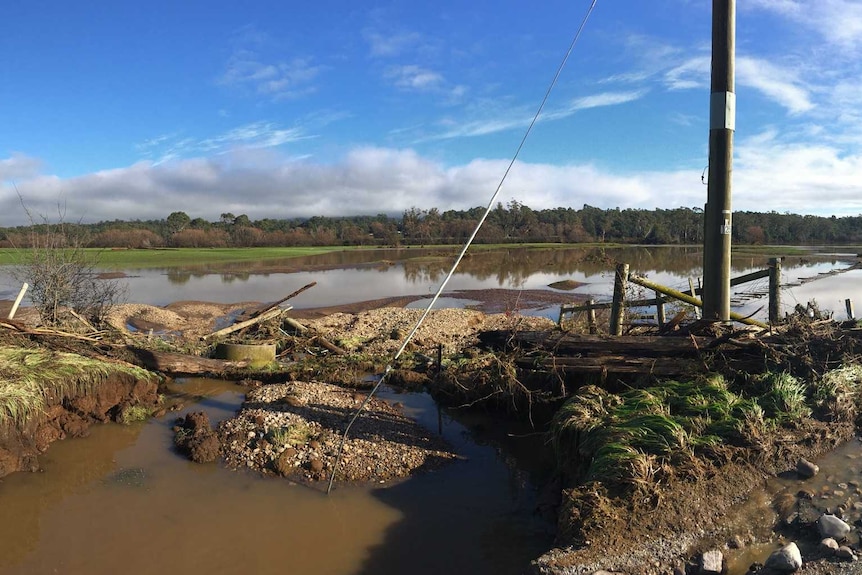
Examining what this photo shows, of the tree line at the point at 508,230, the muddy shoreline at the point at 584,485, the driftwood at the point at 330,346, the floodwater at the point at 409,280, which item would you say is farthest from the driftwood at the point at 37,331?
the tree line at the point at 508,230

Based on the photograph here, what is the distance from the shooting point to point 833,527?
383cm

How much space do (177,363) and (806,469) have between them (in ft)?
36.7

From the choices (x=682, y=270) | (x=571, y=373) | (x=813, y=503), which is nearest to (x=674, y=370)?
(x=571, y=373)

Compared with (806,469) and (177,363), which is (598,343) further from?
(177,363)

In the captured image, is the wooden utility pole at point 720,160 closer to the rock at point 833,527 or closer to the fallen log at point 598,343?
the fallen log at point 598,343

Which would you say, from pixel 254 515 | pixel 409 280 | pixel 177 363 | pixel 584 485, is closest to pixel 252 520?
pixel 254 515

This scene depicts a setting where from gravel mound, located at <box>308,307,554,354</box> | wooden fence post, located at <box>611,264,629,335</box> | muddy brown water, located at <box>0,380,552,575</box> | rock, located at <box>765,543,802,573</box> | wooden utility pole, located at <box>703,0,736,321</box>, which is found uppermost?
wooden utility pole, located at <box>703,0,736,321</box>

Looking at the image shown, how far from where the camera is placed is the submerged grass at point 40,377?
7609 mm

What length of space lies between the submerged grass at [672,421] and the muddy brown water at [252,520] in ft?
3.84

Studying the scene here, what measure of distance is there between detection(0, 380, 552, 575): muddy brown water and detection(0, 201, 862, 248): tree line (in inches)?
3217

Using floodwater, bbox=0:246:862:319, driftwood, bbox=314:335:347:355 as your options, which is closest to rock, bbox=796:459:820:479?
driftwood, bbox=314:335:347:355

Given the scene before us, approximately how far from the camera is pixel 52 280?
13961mm

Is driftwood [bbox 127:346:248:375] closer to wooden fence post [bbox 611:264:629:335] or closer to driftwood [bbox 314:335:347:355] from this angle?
driftwood [bbox 314:335:347:355]

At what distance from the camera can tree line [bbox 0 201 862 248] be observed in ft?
315
